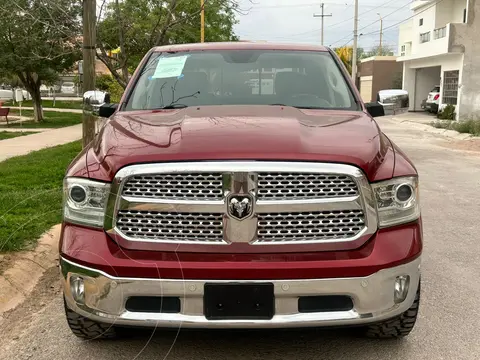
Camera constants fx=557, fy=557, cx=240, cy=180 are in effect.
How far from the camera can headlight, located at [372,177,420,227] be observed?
9.51 ft

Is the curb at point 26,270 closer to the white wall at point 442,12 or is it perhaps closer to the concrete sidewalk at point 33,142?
the concrete sidewalk at point 33,142

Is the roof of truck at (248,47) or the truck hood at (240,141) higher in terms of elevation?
the roof of truck at (248,47)

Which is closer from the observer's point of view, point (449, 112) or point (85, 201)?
point (85, 201)

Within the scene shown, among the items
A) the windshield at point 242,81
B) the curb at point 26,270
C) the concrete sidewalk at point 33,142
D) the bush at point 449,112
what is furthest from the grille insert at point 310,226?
the bush at point 449,112

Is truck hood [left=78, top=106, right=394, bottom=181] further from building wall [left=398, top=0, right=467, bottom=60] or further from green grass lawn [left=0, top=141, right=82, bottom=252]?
building wall [left=398, top=0, right=467, bottom=60]

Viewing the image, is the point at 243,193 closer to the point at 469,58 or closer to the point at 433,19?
the point at 469,58

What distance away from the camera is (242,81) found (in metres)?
4.37

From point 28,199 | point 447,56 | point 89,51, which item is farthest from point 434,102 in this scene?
point 28,199

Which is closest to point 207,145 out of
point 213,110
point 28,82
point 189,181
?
point 189,181

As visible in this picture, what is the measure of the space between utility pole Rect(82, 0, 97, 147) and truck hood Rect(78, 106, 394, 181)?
407cm

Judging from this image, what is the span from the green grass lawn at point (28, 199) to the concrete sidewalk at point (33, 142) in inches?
83.9

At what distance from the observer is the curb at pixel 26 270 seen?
418 cm

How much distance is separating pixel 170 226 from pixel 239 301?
0.52 metres

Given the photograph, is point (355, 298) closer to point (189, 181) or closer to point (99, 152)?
point (189, 181)
